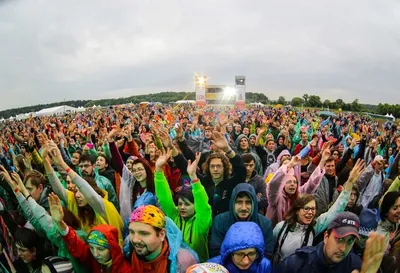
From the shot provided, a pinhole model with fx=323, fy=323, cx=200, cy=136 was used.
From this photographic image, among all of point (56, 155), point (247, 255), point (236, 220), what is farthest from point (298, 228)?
point (56, 155)

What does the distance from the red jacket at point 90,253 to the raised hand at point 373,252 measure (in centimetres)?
146

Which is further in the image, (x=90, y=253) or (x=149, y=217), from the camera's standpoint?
(x=90, y=253)

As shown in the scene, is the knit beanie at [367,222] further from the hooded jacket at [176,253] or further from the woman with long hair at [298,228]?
the hooded jacket at [176,253]

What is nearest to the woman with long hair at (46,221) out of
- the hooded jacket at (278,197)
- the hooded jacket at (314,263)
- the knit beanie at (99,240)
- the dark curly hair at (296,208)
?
the knit beanie at (99,240)

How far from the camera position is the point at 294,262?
210 cm

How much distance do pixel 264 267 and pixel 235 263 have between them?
234mm

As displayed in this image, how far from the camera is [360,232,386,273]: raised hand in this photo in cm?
160

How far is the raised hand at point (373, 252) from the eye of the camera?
5.26ft

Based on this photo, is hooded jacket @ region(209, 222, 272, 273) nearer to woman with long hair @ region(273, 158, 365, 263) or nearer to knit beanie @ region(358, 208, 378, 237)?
woman with long hair @ region(273, 158, 365, 263)

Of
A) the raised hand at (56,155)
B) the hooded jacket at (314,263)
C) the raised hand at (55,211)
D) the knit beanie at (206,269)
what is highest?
the raised hand at (56,155)

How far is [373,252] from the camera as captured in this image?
5.31ft

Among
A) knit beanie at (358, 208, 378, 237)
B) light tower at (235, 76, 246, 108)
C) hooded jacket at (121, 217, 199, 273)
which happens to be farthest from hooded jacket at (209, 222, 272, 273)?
light tower at (235, 76, 246, 108)

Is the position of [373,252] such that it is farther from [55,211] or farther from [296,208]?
[55,211]

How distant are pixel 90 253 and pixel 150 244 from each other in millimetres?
671
